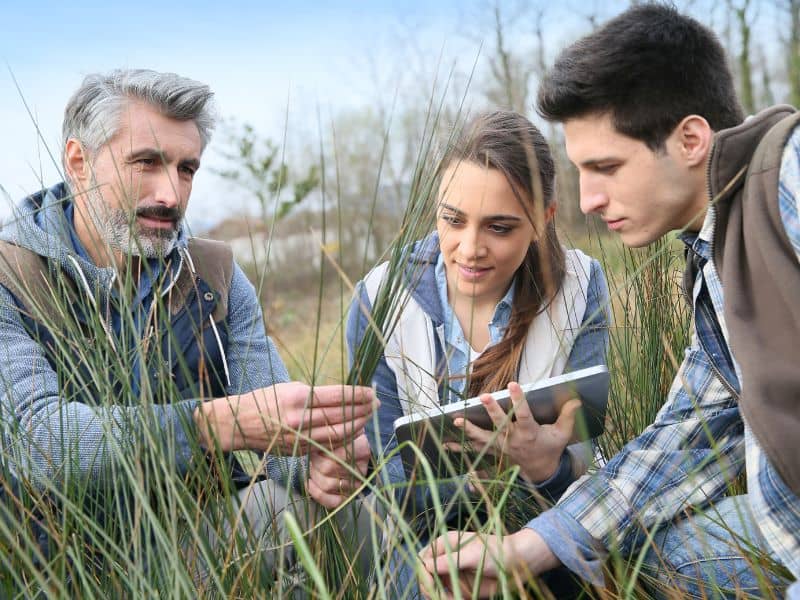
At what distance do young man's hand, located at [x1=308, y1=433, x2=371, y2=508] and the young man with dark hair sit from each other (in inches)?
7.9

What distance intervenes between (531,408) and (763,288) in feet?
1.75

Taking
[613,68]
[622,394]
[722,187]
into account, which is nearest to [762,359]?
[722,187]

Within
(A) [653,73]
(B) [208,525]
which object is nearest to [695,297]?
(A) [653,73]

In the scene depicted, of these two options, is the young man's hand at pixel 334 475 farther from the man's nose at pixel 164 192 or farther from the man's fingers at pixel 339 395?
the man's nose at pixel 164 192

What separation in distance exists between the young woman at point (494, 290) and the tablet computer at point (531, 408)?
0.86ft

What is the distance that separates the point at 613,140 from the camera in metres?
1.58

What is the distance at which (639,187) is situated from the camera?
1.55m

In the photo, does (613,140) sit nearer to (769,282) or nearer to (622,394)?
(769,282)

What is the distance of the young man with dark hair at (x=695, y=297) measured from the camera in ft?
3.96

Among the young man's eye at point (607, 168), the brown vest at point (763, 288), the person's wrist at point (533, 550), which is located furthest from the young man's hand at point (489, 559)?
the young man's eye at point (607, 168)

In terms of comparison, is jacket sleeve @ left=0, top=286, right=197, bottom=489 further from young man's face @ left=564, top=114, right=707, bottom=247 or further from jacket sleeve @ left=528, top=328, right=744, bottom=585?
young man's face @ left=564, top=114, right=707, bottom=247

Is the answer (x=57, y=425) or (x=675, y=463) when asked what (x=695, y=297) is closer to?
(x=675, y=463)

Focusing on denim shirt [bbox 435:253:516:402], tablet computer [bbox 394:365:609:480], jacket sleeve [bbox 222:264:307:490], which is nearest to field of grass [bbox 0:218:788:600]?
tablet computer [bbox 394:365:609:480]

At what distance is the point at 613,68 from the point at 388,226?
13.9 metres
